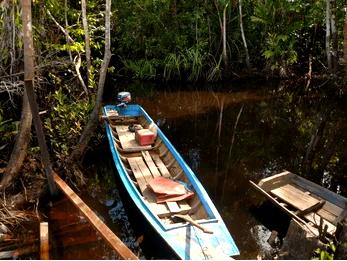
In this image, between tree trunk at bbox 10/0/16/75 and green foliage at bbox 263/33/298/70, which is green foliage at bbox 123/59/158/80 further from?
tree trunk at bbox 10/0/16/75

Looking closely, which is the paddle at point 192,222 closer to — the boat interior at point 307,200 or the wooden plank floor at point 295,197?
the boat interior at point 307,200

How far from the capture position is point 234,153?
10.6 m

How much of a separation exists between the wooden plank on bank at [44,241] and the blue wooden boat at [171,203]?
1.50 metres

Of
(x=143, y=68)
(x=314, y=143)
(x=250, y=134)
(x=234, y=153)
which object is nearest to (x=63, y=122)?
(x=234, y=153)

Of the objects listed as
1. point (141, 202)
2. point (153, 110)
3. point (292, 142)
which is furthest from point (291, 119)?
point (141, 202)

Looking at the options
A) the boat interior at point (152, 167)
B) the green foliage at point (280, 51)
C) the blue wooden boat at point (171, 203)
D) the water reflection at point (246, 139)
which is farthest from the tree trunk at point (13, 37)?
the green foliage at point (280, 51)

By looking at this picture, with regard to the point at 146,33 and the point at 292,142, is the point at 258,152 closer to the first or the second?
the point at 292,142

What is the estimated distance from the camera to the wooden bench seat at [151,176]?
6.82 metres

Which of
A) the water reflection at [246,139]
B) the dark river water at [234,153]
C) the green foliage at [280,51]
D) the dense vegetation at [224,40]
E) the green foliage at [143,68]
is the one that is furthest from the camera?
the green foliage at [143,68]

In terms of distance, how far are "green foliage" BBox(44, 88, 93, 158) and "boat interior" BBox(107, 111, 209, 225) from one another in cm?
98

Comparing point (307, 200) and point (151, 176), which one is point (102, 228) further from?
point (307, 200)

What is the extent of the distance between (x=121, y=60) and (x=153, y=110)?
450 centimetres

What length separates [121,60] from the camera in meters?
17.4

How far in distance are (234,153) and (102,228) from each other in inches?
211
